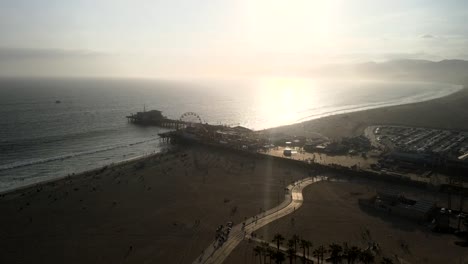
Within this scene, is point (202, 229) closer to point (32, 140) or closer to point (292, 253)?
point (292, 253)

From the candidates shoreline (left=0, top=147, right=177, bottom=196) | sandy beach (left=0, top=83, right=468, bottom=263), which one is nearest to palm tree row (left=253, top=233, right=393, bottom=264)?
sandy beach (left=0, top=83, right=468, bottom=263)

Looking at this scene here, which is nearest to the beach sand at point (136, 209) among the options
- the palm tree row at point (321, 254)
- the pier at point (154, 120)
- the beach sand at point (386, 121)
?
the palm tree row at point (321, 254)

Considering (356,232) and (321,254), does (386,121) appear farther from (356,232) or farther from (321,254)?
(321,254)

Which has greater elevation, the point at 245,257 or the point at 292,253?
the point at 292,253

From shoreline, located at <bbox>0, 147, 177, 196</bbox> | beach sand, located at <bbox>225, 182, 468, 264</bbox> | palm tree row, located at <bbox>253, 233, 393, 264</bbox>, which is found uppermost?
palm tree row, located at <bbox>253, 233, 393, 264</bbox>

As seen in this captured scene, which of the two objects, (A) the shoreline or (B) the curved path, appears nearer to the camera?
(B) the curved path

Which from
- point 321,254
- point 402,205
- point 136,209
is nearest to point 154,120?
point 136,209

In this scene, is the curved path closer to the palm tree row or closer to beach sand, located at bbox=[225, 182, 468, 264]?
beach sand, located at bbox=[225, 182, 468, 264]

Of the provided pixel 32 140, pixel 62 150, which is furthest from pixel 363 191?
pixel 32 140
